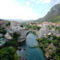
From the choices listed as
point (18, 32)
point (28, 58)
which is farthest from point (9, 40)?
point (18, 32)

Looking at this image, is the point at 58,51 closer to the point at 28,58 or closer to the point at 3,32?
the point at 28,58

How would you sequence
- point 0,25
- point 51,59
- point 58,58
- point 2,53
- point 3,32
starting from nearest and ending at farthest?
point 2,53, point 58,58, point 51,59, point 3,32, point 0,25

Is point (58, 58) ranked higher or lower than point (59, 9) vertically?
lower

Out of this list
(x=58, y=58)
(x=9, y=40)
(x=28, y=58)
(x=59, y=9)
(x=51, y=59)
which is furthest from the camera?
(x=59, y=9)

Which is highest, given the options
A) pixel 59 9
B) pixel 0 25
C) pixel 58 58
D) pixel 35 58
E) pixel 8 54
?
pixel 59 9

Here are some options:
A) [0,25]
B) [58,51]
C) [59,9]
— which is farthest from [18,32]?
[59,9]

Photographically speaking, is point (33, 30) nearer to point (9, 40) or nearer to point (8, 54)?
point (9, 40)

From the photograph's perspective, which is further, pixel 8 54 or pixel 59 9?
pixel 59 9

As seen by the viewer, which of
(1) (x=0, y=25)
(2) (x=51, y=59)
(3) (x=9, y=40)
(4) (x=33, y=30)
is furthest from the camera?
(4) (x=33, y=30)

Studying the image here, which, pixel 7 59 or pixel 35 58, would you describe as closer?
pixel 7 59
